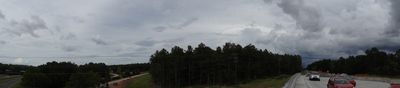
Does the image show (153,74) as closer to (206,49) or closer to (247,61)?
→ (206,49)

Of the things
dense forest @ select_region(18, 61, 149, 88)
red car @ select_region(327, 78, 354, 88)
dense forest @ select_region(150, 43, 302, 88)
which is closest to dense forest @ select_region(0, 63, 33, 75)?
dense forest @ select_region(18, 61, 149, 88)

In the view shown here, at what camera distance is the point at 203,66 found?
6107 inches

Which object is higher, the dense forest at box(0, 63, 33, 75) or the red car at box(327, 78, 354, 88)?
the dense forest at box(0, 63, 33, 75)

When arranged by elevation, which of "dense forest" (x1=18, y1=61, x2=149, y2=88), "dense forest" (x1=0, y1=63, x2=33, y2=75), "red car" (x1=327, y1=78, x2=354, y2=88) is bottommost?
"red car" (x1=327, y1=78, x2=354, y2=88)

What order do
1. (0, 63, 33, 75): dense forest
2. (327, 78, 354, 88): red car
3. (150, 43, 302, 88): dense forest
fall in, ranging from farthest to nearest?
(0, 63, 33, 75): dense forest → (150, 43, 302, 88): dense forest → (327, 78, 354, 88): red car

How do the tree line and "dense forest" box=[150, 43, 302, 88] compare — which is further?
"dense forest" box=[150, 43, 302, 88]

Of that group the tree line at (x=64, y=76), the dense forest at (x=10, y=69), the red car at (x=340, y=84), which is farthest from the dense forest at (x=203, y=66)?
the red car at (x=340, y=84)

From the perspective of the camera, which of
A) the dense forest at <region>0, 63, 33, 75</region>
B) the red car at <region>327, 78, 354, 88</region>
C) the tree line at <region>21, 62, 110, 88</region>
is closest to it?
the red car at <region>327, 78, 354, 88</region>

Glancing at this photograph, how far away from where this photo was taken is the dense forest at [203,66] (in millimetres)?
146650

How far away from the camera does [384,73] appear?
160375 millimetres

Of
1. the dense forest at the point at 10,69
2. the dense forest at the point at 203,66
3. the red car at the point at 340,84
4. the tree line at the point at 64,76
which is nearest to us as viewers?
the red car at the point at 340,84

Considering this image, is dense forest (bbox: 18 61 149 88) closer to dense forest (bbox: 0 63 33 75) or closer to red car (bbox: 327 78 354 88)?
dense forest (bbox: 0 63 33 75)

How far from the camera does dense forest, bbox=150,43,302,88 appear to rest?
147 m

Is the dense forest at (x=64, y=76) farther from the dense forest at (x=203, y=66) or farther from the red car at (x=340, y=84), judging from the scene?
the red car at (x=340, y=84)
